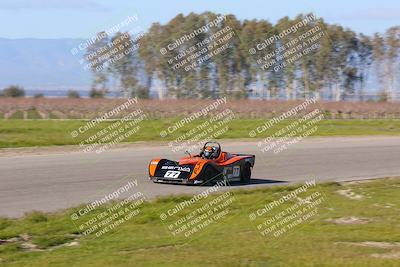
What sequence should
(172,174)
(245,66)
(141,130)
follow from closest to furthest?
(172,174) < (141,130) < (245,66)

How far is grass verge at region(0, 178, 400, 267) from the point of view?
938 cm

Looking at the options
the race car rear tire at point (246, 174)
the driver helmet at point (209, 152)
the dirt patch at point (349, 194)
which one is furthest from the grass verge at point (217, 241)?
the race car rear tire at point (246, 174)

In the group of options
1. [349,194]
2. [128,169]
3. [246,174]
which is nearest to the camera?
[349,194]

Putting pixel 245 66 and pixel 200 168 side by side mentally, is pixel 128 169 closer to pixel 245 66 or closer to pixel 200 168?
pixel 200 168

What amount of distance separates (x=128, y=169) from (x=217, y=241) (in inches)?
378

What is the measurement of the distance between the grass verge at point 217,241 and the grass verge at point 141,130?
14.1m

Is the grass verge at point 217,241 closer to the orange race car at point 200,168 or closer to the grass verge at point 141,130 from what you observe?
the orange race car at point 200,168

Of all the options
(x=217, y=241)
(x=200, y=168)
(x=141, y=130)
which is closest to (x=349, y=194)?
(x=200, y=168)

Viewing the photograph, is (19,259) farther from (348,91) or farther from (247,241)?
(348,91)

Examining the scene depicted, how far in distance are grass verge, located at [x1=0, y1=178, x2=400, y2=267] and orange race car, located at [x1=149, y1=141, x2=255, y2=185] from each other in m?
2.51

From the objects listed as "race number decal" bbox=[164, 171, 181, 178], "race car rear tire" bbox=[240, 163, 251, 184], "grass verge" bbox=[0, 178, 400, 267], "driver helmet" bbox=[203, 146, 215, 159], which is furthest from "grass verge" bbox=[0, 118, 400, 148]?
"grass verge" bbox=[0, 178, 400, 267]

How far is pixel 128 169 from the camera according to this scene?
65.6 ft

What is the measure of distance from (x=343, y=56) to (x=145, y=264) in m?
73.3

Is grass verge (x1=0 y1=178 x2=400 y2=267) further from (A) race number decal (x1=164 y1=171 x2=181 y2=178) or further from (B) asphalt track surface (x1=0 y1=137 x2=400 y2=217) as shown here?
(A) race number decal (x1=164 y1=171 x2=181 y2=178)
